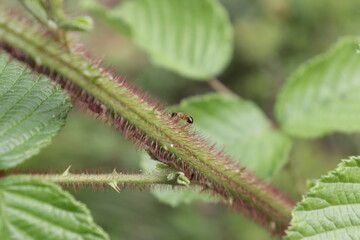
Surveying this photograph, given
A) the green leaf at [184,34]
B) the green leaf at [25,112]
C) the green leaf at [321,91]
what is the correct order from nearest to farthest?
the green leaf at [25,112] → the green leaf at [321,91] → the green leaf at [184,34]

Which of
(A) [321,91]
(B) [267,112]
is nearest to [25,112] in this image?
(A) [321,91]

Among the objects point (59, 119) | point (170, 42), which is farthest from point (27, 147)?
point (170, 42)

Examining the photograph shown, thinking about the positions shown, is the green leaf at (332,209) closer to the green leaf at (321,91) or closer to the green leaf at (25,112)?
the green leaf at (25,112)

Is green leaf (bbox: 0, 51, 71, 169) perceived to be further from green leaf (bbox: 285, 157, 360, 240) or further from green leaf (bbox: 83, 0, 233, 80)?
green leaf (bbox: 83, 0, 233, 80)

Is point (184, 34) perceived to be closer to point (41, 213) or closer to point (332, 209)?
point (332, 209)

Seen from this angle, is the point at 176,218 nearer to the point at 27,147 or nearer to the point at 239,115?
the point at 239,115

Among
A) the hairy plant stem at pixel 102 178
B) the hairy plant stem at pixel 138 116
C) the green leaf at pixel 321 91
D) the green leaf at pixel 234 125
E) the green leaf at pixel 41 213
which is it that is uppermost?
the green leaf at pixel 321 91

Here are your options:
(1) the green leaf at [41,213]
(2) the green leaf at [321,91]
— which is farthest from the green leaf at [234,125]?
(1) the green leaf at [41,213]
